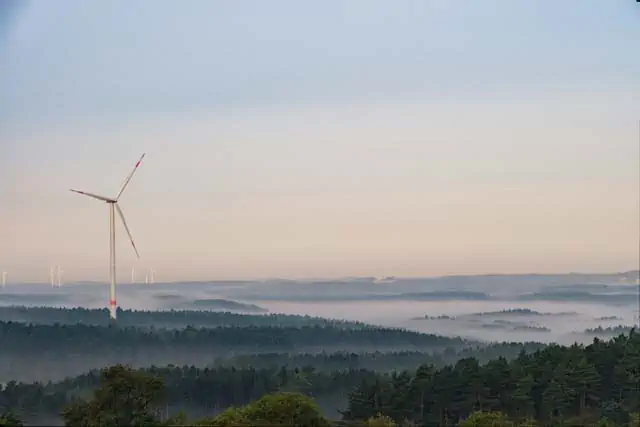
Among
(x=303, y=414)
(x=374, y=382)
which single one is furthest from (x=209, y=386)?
(x=303, y=414)

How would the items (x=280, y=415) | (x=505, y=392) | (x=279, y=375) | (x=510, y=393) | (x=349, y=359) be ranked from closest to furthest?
(x=280, y=415) < (x=510, y=393) < (x=505, y=392) < (x=279, y=375) < (x=349, y=359)

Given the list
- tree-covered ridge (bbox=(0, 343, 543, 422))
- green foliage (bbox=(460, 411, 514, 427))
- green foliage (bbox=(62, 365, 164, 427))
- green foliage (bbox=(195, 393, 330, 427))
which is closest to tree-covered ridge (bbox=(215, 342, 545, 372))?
tree-covered ridge (bbox=(0, 343, 543, 422))

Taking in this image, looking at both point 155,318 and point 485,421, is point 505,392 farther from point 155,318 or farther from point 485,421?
point 155,318

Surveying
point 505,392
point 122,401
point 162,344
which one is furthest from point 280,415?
point 162,344

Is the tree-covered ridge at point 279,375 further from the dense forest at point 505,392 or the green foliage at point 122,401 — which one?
the green foliage at point 122,401

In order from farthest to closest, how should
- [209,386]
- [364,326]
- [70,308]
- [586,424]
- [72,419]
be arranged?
[364,326]
[70,308]
[209,386]
[586,424]
[72,419]

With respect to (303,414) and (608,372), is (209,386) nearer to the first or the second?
(608,372)

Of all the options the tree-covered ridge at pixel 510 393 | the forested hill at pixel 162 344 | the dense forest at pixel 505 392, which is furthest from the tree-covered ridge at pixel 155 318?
the tree-covered ridge at pixel 510 393
